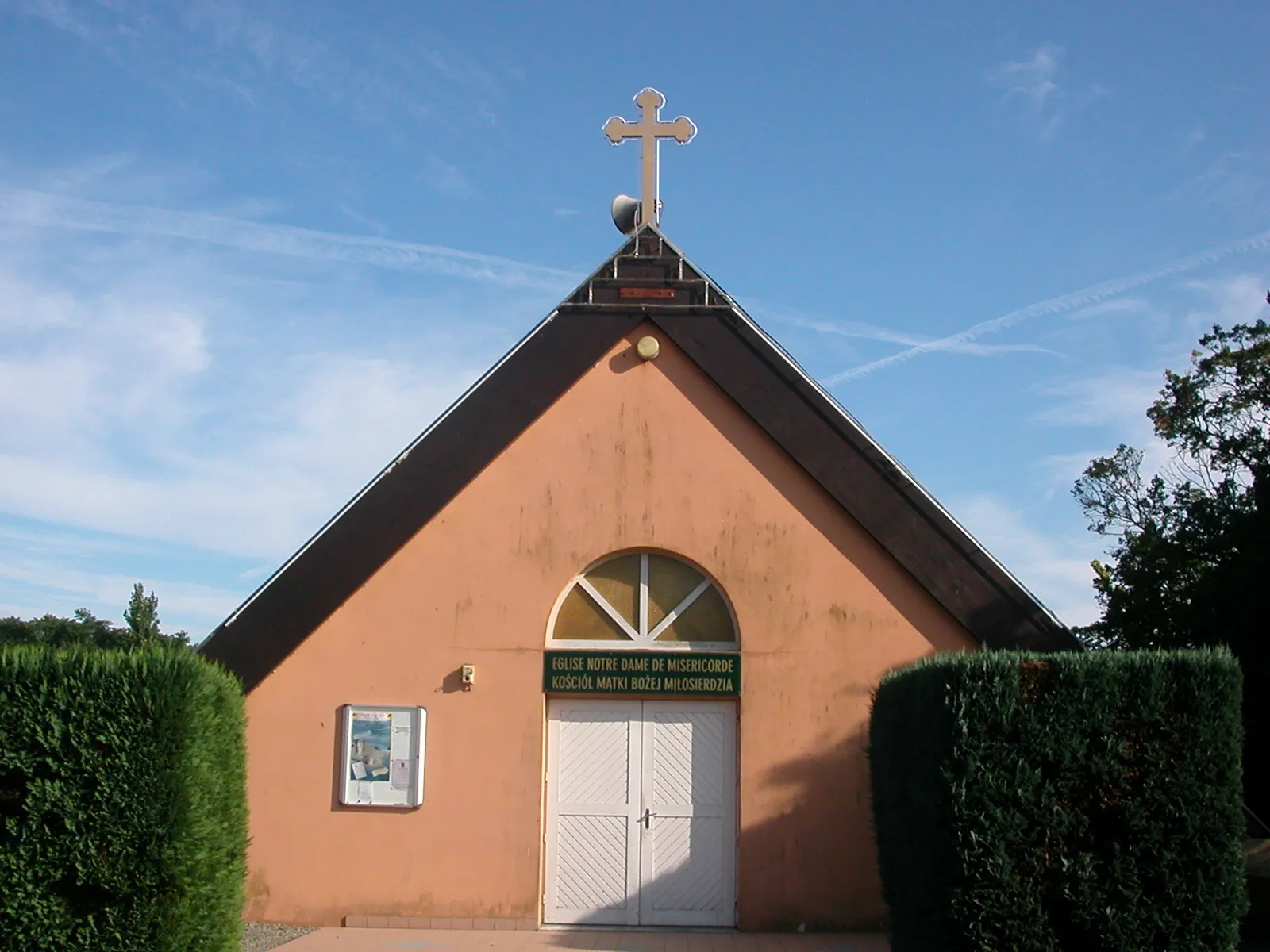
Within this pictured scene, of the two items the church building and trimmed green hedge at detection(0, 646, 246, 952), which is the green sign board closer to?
the church building

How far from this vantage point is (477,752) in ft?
43.4

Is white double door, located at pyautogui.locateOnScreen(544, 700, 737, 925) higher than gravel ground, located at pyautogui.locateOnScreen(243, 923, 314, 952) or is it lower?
higher

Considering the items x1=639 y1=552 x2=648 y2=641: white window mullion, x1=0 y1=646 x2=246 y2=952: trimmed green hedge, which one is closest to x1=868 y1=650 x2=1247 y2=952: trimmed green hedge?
x1=639 y1=552 x2=648 y2=641: white window mullion

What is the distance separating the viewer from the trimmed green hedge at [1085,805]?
8.73 metres

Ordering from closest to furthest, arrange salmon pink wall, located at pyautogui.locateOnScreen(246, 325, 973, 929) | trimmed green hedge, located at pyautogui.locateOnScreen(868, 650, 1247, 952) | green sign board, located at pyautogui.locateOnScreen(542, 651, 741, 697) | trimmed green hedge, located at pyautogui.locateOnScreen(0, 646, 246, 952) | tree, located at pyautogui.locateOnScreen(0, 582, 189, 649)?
1. trimmed green hedge, located at pyautogui.locateOnScreen(868, 650, 1247, 952)
2. trimmed green hedge, located at pyautogui.locateOnScreen(0, 646, 246, 952)
3. salmon pink wall, located at pyautogui.locateOnScreen(246, 325, 973, 929)
4. green sign board, located at pyautogui.locateOnScreen(542, 651, 741, 697)
5. tree, located at pyautogui.locateOnScreen(0, 582, 189, 649)

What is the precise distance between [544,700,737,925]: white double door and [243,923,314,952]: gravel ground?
252cm

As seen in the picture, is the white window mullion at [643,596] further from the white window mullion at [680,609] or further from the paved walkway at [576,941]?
the paved walkway at [576,941]

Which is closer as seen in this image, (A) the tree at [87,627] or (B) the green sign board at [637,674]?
(B) the green sign board at [637,674]

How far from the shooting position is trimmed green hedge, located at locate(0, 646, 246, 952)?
948 cm

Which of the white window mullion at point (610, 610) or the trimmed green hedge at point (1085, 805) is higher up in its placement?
the white window mullion at point (610, 610)

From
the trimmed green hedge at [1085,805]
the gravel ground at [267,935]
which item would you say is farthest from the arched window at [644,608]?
the trimmed green hedge at [1085,805]

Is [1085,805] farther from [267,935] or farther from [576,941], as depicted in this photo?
[267,935]

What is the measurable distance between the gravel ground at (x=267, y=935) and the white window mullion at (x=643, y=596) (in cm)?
454

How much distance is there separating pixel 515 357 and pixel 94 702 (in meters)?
5.88
